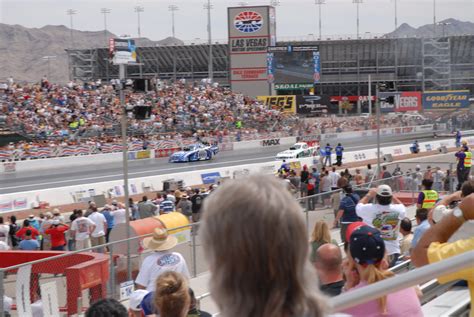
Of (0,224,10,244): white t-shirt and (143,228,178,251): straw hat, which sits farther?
(0,224,10,244): white t-shirt

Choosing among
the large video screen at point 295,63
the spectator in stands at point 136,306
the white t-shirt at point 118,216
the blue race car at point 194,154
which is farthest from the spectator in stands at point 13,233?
the large video screen at point 295,63

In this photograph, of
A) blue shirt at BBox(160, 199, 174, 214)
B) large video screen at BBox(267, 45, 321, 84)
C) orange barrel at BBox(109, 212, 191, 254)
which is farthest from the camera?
large video screen at BBox(267, 45, 321, 84)

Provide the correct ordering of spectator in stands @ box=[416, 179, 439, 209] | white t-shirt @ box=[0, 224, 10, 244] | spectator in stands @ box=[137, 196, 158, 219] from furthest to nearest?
spectator in stands @ box=[137, 196, 158, 219] → white t-shirt @ box=[0, 224, 10, 244] → spectator in stands @ box=[416, 179, 439, 209]

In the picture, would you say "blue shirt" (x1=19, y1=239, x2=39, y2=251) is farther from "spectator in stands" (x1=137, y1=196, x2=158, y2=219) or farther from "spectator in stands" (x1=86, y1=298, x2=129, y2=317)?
"spectator in stands" (x1=86, y1=298, x2=129, y2=317)

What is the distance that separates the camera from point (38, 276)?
35.4 ft

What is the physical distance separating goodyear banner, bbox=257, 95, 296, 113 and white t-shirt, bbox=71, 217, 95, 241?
69006 millimetres

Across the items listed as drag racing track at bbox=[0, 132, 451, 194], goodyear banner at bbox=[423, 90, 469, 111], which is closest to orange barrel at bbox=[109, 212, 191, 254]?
drag racing track at bbox=[0, 132, 451, 194]

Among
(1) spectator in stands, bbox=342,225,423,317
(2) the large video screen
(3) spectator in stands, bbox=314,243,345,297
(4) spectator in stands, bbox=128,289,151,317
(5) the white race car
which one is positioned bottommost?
(5) the white race car

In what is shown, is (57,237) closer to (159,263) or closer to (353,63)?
(159,263)

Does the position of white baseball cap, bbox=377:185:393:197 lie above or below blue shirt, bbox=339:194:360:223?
above

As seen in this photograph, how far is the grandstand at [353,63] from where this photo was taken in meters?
114

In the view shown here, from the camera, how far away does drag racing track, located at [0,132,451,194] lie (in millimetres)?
38406

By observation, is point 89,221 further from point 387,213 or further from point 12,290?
point 387,213

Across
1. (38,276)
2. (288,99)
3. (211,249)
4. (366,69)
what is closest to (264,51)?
(288,99)
